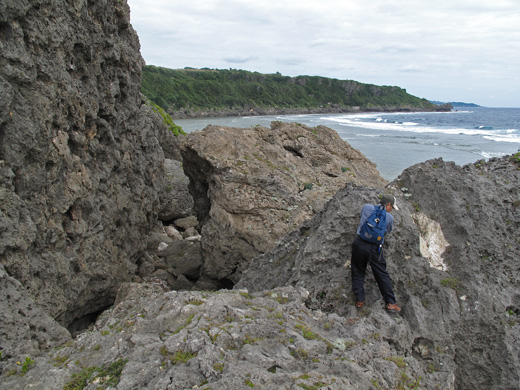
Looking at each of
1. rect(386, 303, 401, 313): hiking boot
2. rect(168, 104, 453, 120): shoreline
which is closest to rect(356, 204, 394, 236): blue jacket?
rect(386, 303, 401, 313): hiking boot

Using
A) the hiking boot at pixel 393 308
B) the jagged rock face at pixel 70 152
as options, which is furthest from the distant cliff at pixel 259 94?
the hiking boot at pixel 393 308

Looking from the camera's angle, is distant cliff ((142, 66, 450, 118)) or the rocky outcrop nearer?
the rocky outcrop

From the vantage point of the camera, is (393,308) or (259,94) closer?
(393,308)

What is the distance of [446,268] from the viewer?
19.7ft

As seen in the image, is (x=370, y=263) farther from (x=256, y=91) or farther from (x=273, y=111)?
(x=256, y=91)

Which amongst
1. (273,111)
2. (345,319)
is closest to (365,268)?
(345,319)

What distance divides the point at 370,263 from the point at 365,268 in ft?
0.51

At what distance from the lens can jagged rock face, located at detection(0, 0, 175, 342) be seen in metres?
5.88

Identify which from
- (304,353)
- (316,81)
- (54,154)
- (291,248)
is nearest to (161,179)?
(54,154)

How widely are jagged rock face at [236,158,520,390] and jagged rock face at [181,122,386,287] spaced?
3.30 m

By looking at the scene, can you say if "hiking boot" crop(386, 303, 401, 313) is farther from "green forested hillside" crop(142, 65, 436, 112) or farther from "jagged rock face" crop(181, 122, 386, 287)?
"green forested hillside" crop(142, 65, 436, 112)

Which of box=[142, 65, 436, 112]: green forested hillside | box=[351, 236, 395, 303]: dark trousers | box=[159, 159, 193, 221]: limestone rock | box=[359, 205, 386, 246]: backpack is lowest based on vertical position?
box=[159, 159, 193, 221]: limestone rock

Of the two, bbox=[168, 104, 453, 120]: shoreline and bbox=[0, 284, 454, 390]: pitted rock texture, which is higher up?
bbox=[168, 104, 453, 120]: shoreline

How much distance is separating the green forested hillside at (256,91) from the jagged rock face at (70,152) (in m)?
85.8
